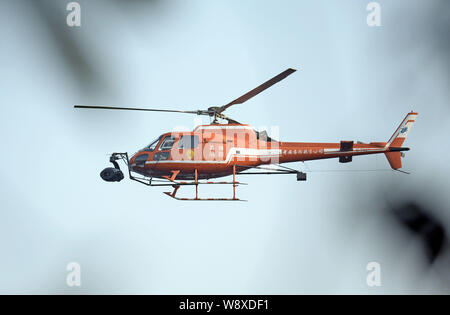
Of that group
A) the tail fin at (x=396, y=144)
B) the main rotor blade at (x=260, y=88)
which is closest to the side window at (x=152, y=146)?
the main rotor blade at (x=260, y=88)

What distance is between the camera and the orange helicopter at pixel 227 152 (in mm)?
11992

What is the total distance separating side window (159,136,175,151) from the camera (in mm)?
12328

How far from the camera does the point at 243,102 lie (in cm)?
1208

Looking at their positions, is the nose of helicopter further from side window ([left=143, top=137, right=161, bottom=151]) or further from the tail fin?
the tail fin

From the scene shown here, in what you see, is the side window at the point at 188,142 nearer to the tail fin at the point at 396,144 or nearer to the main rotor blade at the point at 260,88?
the main rotor blade at the point at 260,88

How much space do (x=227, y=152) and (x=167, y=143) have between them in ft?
5.06

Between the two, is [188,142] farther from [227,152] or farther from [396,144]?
[396,144]

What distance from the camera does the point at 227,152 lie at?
39.8ft

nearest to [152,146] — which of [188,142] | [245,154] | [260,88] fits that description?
[188,142]

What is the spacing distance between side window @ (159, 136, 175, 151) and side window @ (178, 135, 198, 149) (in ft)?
0.70

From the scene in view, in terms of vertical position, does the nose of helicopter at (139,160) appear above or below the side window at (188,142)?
below
